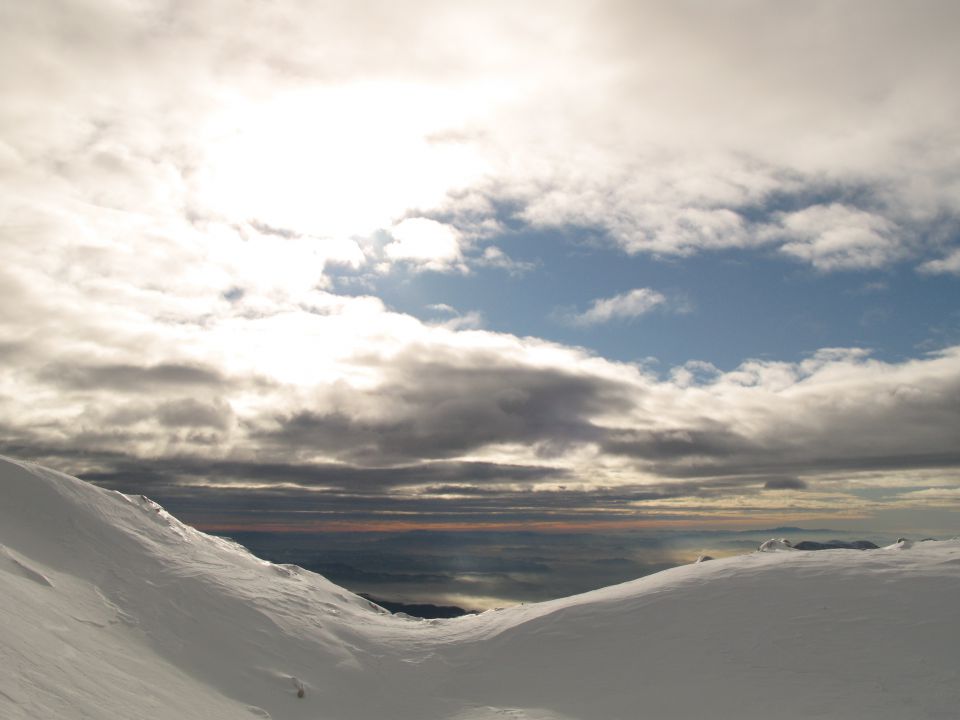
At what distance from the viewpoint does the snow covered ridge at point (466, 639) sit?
1620cm

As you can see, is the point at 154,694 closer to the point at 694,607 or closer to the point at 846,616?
the point at 694,607

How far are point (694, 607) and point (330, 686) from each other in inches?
460

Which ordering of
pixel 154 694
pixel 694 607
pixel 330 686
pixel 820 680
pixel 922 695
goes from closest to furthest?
pixel 154 694, pixel 922 695, pixel 820 680, pixel 330 686, pixel 694 607

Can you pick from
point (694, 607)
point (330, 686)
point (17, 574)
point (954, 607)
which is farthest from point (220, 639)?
point (954, 607)

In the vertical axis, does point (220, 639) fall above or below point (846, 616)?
below

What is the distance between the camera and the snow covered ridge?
1620 cm

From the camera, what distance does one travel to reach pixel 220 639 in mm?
20906

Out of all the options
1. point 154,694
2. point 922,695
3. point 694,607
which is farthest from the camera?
point 694,607

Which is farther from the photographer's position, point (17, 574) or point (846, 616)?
point (846, 616)

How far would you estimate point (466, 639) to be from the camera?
79.6 ft

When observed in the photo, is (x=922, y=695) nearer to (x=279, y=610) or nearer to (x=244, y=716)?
(x=244, y=716)

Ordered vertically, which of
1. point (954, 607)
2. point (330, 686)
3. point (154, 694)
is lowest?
point (330, 686)

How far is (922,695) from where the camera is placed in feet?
52.8

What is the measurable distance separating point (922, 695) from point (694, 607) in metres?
6.89
